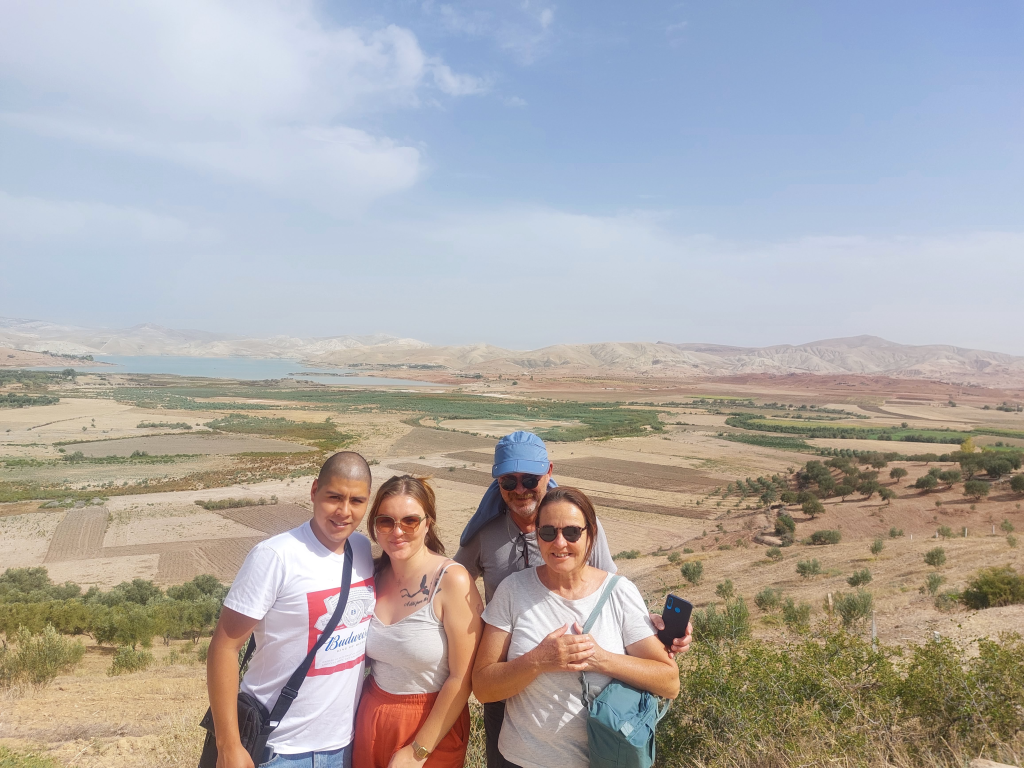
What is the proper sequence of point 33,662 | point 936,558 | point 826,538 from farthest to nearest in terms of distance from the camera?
1. point 826,538
2. point 936,558
3. point 33,662

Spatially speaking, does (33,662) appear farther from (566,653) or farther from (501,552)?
(566,653)

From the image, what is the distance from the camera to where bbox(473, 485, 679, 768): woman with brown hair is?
220 centimetres

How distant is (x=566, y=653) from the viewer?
2.11 metres

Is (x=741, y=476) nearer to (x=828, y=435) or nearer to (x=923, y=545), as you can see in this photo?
(x=923, y=545)

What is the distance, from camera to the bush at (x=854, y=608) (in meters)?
10.5

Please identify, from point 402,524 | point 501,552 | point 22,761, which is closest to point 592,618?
point 501,552

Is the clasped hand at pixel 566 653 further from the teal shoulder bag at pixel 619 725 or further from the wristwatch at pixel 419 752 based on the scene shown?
the wristwatch at pixel 419 752

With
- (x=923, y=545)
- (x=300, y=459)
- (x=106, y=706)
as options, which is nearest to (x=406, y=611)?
(x=106, y=706)

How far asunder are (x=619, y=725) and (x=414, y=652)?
2.67 feet

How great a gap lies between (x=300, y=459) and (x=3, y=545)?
19.7m

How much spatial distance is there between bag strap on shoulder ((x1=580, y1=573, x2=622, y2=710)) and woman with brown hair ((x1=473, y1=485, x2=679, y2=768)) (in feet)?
0.04

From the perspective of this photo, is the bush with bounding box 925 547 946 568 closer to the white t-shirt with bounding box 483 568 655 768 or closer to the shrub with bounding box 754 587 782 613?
the shrub with bounding box 754 587 782 613

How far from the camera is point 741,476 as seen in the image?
3712cm

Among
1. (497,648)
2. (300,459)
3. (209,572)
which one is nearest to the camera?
(497,648)
